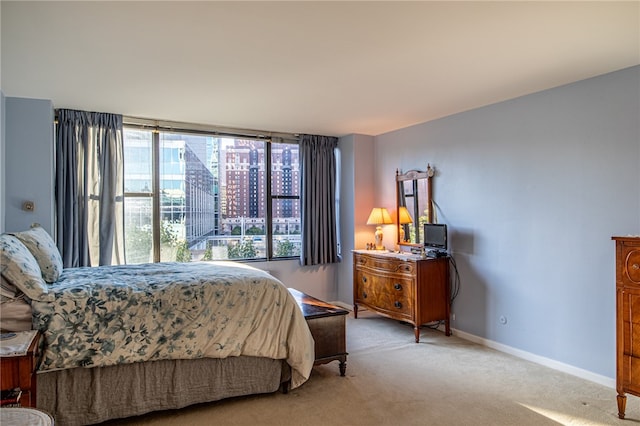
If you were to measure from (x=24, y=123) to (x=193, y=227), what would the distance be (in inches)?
78.4

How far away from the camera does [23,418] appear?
4.40ft

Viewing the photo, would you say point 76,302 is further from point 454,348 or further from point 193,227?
point 454,348

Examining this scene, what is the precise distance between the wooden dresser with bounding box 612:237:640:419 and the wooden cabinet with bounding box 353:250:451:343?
1.78 m

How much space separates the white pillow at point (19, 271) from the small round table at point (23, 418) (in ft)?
3.68

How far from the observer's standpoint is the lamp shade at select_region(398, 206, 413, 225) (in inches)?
195

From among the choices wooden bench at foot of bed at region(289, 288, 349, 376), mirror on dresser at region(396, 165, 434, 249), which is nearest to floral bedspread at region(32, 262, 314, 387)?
wooden bench at foot of bed at region(289, 288, 349, 376)

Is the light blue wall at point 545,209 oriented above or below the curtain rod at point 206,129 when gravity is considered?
below

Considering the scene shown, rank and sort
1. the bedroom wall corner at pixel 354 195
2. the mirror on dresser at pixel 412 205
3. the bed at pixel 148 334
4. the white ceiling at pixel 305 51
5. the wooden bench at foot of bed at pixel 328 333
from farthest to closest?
the bedroom wall corner at pixel 354 195
the mirror on dresser at pixel 412 205
the wooden bench at foot of bed at pixel 328 333
the bed at pixel 148 334
the white ceiling at pixel 305 51

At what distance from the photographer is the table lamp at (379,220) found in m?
5.14

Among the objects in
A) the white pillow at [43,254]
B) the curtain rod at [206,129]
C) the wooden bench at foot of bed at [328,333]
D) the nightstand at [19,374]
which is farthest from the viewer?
the curtain rod at [206,129]

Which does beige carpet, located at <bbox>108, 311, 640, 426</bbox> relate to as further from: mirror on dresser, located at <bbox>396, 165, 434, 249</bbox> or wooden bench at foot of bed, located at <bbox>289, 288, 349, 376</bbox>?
mirror on dresser, located at <bbox>396, 165, 434, 249</bbox>

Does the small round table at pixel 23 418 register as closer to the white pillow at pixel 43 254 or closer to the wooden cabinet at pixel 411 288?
the white pillow at pixel 43 254

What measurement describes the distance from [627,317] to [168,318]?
2.96 meters

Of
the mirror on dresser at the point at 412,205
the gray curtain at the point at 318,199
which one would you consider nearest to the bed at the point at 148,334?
the mirror on dresser at the point at 412,205
